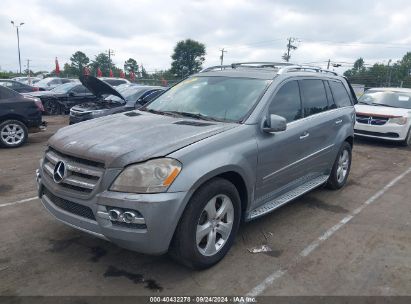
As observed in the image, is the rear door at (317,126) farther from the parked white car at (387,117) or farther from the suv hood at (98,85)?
the suv hood at (98,85)

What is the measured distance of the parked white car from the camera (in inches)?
380

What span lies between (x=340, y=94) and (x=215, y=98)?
2505 millimetres

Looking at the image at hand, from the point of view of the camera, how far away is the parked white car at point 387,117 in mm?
9641

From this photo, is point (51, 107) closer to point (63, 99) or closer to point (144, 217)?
point (63, 99)

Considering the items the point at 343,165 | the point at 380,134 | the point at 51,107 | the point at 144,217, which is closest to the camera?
the point at 144,217

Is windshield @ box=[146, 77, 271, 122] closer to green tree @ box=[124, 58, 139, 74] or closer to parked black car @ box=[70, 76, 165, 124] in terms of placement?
parked black car @ box=[70, 76, 165, 124]

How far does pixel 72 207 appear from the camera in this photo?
3180mm

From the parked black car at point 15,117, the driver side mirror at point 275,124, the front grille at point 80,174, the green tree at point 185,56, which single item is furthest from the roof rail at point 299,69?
the green tree at point 185,56

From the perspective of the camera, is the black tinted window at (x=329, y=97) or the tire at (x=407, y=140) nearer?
the black tinted window at (x=329, y=97)

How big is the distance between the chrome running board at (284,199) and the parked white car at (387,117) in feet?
17.8

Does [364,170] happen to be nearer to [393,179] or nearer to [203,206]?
[393,179]

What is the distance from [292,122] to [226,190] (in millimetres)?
1458

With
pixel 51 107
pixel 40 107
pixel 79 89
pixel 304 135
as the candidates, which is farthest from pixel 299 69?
pixel 51 107

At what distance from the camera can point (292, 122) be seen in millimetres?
4352
